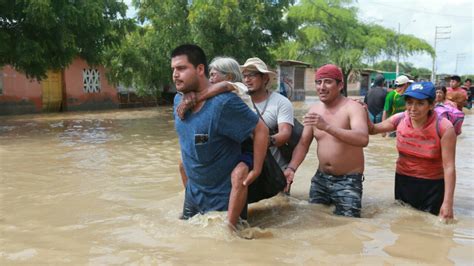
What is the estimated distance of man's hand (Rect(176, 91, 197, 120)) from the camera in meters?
3.48

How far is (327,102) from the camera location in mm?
4207

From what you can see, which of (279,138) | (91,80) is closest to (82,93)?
(91,80)

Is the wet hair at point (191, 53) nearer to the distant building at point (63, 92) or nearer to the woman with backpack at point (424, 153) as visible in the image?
the woman with backpack at point (424, 153)

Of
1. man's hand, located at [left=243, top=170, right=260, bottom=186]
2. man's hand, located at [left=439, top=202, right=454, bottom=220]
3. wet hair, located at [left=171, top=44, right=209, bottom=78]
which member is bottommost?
man's hand, located at [left=439, top=202, right=454, bottom=220]

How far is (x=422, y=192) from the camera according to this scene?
4.27 metres

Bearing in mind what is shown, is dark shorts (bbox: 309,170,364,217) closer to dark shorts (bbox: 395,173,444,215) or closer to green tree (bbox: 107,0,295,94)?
dark shorts (bbox: 395,173,444,215)

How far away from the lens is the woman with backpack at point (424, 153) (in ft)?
12.8

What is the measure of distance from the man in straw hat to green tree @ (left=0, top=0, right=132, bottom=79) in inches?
327

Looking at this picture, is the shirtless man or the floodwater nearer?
the floodwater

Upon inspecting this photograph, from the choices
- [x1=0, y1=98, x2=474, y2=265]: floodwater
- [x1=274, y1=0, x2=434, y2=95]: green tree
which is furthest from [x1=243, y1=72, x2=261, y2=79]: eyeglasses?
[x1=274, y1=0, x2=434, y2=95]: green tree

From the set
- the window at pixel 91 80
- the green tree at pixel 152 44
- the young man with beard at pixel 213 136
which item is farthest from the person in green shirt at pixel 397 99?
the window at pixel 91 80

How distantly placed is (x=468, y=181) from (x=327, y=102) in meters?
3.67

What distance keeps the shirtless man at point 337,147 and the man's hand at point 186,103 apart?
41.5 inches

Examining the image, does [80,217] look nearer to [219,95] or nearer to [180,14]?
[219,95]
